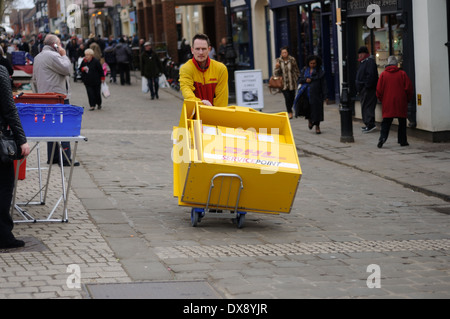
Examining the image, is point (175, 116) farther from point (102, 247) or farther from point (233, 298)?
point (233, 298)

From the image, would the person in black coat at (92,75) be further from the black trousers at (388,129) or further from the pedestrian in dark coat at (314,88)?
the black trousers at (388,129)

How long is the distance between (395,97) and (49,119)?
8.71 m

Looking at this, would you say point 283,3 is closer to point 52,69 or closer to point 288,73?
point 288,73

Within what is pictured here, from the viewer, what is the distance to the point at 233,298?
5.97 meters

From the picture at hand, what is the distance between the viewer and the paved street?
6320mm

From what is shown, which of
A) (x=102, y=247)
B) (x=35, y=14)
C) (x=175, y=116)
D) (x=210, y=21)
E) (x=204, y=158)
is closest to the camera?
(x=102, y=247)

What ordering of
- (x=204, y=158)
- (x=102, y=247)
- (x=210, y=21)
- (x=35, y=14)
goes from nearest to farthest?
(x=102, y=247), (x=204, y=158), (x=210, y=21), (x=35, y=14)

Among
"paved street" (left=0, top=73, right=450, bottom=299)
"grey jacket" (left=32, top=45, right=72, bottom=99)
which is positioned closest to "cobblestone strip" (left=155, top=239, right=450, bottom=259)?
"paved street" (left=0, top=73, right=450, bottom=299)

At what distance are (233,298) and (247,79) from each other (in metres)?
15.2

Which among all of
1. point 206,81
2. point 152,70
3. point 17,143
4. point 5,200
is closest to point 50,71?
point 206,81

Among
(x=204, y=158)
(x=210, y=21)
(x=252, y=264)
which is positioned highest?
(x=210, y=21)

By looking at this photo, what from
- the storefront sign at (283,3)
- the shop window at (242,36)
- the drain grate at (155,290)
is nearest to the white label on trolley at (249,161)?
the drain grate at (155,290)

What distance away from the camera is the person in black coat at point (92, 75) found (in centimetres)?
2370
